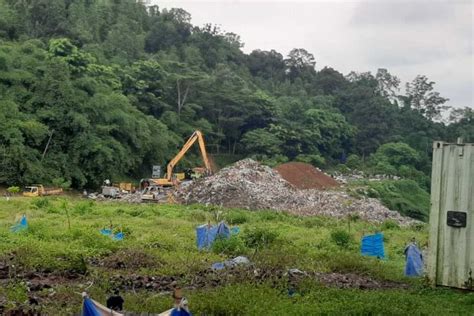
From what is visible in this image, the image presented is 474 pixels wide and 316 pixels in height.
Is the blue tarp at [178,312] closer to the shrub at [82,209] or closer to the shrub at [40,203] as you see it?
the shrub at [82,209]

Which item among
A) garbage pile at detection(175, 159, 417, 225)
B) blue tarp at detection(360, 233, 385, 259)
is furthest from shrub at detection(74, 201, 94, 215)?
blue tarp at detection(360, 233, 385, 259)

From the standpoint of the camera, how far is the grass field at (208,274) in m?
7.05

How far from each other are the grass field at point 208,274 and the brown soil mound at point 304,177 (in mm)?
22805

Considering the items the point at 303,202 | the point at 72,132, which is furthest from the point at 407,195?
the point at 72,132

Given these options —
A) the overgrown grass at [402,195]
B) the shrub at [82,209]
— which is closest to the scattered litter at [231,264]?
the shrub at [82,209]

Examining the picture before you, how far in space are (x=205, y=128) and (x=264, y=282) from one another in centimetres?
4406

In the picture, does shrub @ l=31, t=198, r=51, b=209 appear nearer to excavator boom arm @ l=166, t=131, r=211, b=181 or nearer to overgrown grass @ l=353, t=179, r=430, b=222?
excavator boom arm @ l=166, t=131, r=211, b=181

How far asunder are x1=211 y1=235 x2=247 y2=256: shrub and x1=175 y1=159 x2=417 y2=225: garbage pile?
625 inches

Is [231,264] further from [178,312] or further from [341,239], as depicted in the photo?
[341,239]

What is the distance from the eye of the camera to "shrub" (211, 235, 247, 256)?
1212 centimetres

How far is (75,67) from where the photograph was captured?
40531mm

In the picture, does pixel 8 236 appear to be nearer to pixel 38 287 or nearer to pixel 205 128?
pixel 38 287

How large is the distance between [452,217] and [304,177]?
3256 cm

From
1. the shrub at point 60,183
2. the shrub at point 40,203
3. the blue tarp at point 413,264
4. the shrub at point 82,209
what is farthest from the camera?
the shrub at point 60,183
